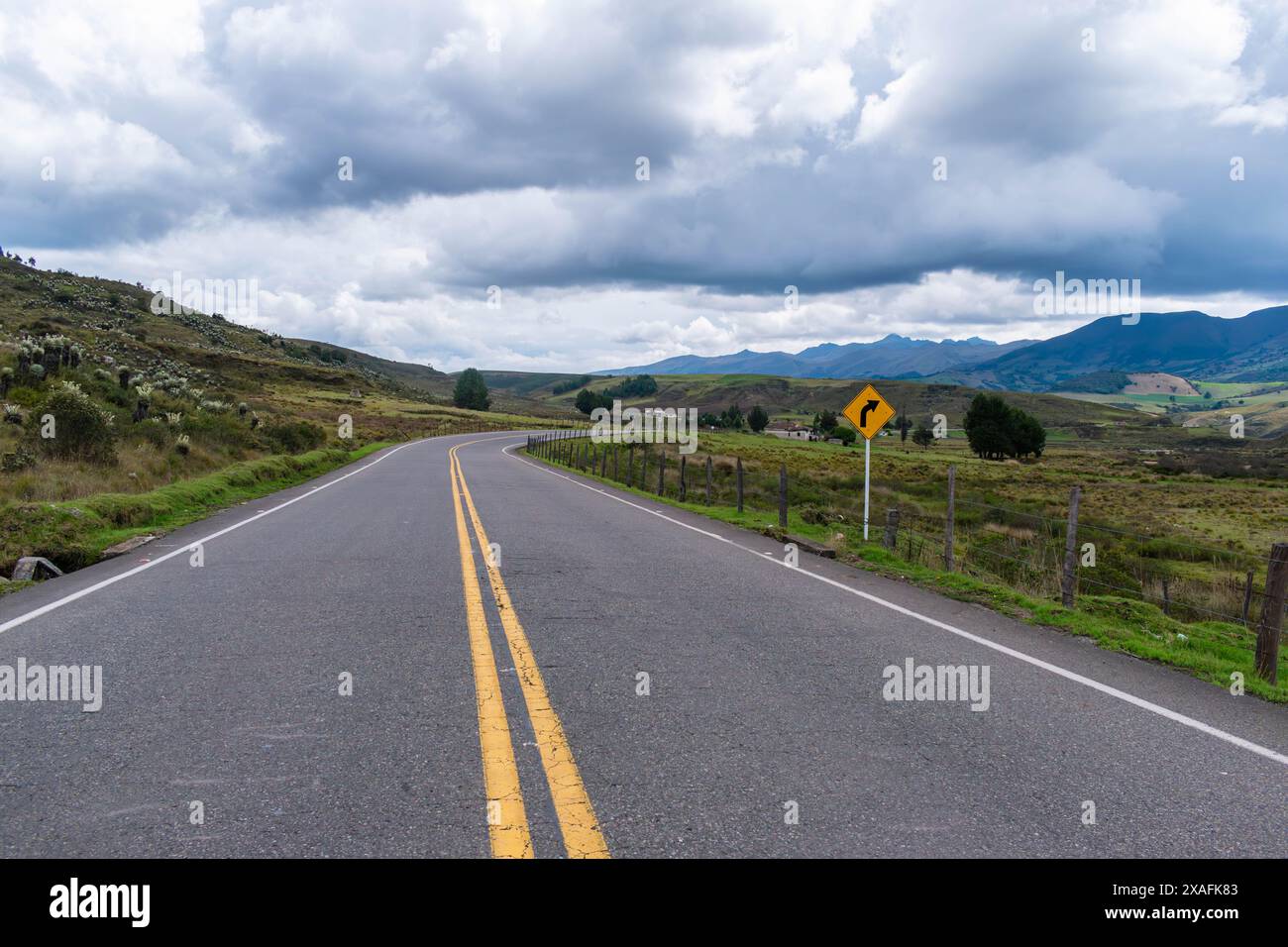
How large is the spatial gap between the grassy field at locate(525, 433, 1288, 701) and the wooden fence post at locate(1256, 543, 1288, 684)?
0.66 ft

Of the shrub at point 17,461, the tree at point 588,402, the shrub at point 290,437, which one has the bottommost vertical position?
the shrub at point 17,461

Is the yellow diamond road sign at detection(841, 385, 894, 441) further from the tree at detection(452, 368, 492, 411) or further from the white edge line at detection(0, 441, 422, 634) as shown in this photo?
the tree at detection(452, 368, 492, 411)

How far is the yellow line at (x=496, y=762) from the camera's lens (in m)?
3.21

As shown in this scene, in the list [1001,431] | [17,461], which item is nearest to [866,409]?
[17,461]

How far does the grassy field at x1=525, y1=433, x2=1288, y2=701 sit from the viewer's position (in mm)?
8750

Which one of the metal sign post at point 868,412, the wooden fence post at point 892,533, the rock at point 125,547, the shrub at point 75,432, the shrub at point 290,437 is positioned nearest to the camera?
the rock at point 125,547

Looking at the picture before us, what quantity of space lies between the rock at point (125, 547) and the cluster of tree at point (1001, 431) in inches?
3625

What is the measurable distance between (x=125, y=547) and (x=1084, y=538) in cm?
2535

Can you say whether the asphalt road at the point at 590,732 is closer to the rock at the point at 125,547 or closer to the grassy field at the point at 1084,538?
the grassy field at the point at 1084,538

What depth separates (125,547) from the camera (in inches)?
437

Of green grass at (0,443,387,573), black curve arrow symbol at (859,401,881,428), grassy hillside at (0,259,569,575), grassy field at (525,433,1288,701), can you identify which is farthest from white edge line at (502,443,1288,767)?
grassy hillside at (0,259,569,575)

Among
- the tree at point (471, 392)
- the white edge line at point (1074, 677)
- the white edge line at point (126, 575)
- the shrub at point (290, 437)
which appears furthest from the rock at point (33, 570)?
the tree at point (471, 392)

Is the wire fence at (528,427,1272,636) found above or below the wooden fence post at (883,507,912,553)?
below
